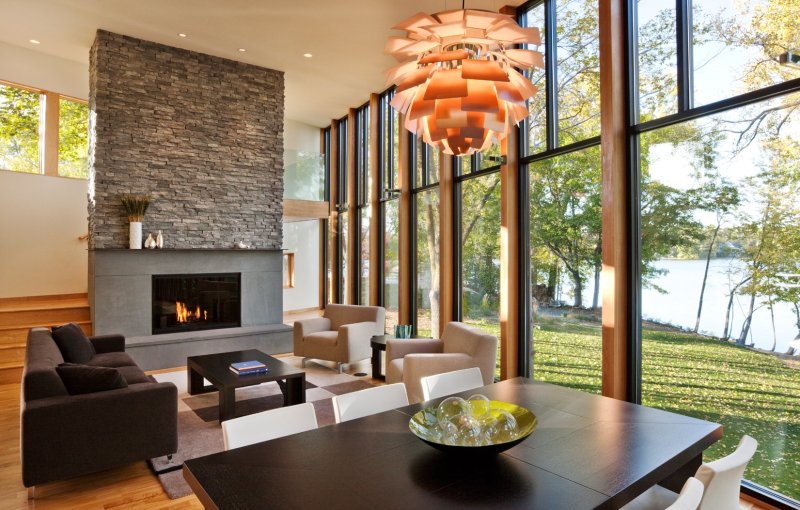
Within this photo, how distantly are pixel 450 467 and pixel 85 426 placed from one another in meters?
2.52

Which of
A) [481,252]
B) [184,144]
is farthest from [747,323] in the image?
[184,144]

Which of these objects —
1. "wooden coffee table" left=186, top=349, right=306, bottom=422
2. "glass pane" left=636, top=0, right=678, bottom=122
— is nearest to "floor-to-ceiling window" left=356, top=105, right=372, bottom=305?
"wooden coffee table" left=186, top=349, right=306, bottom=422

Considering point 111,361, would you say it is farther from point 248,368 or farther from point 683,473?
point 683,473

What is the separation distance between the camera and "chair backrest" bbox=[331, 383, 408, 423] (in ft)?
8.00

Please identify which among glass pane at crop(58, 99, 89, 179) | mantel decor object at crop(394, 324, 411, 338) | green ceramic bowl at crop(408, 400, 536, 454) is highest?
glass pane at crop(58, 99, 89, 179)

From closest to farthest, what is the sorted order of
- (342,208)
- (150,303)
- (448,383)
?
(448,383) < (150,303) < (342,208)

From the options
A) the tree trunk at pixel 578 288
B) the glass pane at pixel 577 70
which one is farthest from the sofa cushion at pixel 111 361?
the glass pane at pixel 577 70

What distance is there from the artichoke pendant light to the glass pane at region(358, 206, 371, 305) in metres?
6.66

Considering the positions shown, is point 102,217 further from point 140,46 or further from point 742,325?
point 742,325

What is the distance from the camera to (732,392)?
3.32 m

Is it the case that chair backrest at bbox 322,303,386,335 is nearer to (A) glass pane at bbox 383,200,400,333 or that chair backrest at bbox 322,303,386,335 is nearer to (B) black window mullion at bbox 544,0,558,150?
(A) glass pane at bbox 383,200,400,333

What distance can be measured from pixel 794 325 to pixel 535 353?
7.95 ft

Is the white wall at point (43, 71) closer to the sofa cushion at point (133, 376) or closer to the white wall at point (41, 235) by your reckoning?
the white wall at point (41, 235)

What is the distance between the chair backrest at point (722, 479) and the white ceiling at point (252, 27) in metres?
4.95
